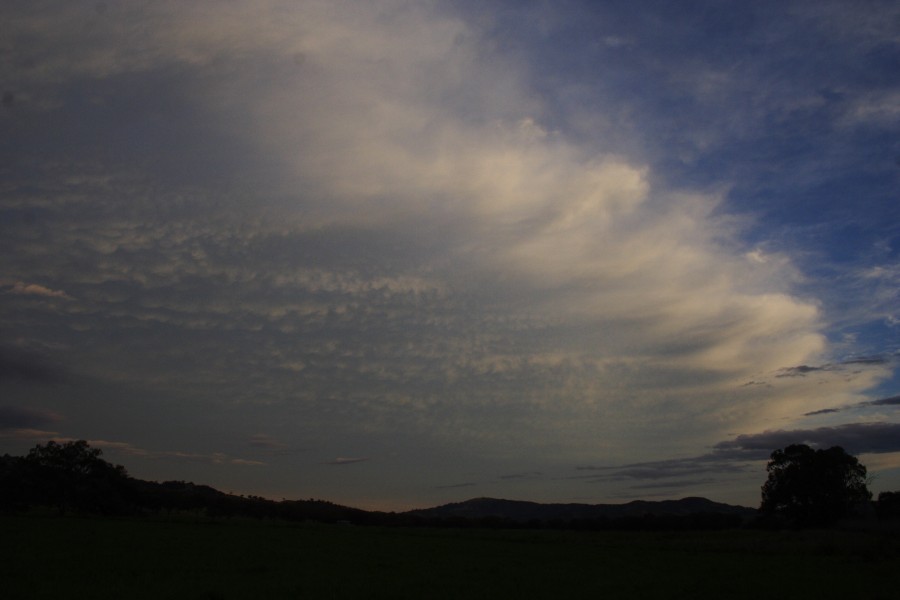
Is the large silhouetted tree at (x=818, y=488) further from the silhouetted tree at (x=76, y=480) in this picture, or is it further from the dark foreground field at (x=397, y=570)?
the silhouetted tree at (x=76, y=480)

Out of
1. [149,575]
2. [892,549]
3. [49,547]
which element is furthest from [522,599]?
[892,549]

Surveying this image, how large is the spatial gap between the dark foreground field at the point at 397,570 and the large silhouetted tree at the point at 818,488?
3942 centimetres

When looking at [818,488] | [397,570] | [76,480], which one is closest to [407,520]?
[76,480]

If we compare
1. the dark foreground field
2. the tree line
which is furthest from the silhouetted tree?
the dark foreground field

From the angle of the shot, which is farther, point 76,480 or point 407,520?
point 407,520

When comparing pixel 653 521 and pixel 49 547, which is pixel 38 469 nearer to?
pixel 49 547

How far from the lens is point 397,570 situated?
1387 inches

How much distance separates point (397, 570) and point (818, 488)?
80.2 metres

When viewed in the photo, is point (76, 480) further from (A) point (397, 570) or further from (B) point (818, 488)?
(B) point (818, 488)

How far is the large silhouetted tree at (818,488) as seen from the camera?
91.0 meters

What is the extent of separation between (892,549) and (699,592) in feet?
107

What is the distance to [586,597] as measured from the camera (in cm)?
2630

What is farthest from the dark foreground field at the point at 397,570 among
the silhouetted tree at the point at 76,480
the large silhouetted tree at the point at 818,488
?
the silhouetted tree at the point at 76,480

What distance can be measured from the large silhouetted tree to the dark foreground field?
39.4 metres
